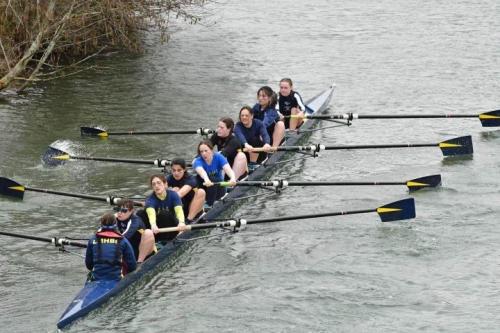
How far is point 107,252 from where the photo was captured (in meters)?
13.7

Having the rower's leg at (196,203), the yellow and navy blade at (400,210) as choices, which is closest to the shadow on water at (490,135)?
the yellow and navy blade at (400,210)

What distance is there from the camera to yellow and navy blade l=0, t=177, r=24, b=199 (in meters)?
17.5

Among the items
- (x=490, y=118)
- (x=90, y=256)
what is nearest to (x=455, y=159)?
(x=490, y=118)

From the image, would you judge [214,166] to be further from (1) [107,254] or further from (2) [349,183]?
(1) [107,254]

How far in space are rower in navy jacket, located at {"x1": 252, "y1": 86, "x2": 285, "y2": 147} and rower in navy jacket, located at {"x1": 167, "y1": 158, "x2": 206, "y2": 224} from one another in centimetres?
391

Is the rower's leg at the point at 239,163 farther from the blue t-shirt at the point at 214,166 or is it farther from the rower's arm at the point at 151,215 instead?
the rower's arm at the point at 151,215

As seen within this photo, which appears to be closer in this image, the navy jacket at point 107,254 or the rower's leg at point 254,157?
the navy jacket at point 107,254

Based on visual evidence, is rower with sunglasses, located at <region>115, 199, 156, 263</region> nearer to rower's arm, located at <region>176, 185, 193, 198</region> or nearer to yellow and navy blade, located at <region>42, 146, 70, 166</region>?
rower's arm, located at <region>176, 185, 193, 198</region>

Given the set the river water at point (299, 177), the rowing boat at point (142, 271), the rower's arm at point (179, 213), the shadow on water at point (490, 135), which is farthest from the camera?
the shadow on water at point (490, 135)

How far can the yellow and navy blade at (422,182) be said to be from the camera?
18.3 meters

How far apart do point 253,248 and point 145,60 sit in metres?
12.8

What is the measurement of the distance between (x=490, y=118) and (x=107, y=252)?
11.2 m

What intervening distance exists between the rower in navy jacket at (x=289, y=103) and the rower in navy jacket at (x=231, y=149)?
10.6 feet

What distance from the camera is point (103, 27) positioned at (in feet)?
82.9
